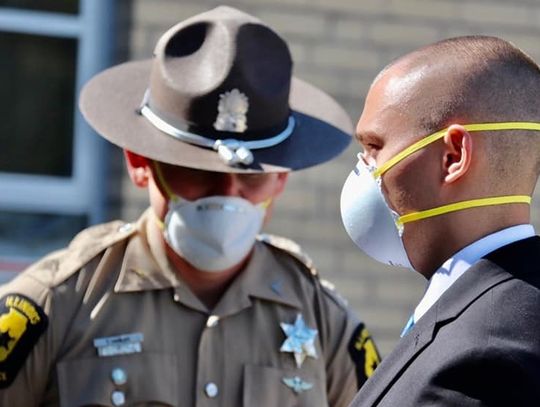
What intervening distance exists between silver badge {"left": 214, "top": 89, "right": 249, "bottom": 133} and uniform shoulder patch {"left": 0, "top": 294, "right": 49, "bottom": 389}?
67 centimetres

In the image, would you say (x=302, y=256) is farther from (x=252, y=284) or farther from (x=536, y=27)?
(x=536, y=27)

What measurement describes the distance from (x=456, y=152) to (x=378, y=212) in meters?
0.26

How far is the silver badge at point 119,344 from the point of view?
3572 millimetres

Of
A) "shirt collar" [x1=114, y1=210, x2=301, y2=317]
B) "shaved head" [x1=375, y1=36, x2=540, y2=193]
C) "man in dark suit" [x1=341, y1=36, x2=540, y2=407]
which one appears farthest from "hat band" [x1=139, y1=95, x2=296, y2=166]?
"shaved head" [x1=375, y1=36, x2=540, y2=193]

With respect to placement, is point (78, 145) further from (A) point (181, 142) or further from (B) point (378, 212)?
(B) point (378, 212)

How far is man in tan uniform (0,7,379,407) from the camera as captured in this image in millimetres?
3549

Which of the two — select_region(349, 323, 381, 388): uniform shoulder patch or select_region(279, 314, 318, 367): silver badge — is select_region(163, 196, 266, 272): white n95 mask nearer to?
select_region(279, 314, 318, 367): silver badge

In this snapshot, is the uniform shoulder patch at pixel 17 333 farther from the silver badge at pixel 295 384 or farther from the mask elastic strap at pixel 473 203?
the mask elastic strap at pixel 473 203

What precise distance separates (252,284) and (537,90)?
53.7 inches

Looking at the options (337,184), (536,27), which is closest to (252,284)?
(337,184)

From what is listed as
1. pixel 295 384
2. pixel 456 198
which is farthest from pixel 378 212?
pixel 295 384

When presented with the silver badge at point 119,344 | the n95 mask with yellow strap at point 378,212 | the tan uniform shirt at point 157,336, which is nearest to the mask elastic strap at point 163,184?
the tan uniform shirt at point 157,336

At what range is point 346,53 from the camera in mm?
5809

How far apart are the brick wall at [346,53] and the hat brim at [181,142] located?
1.54 metres
